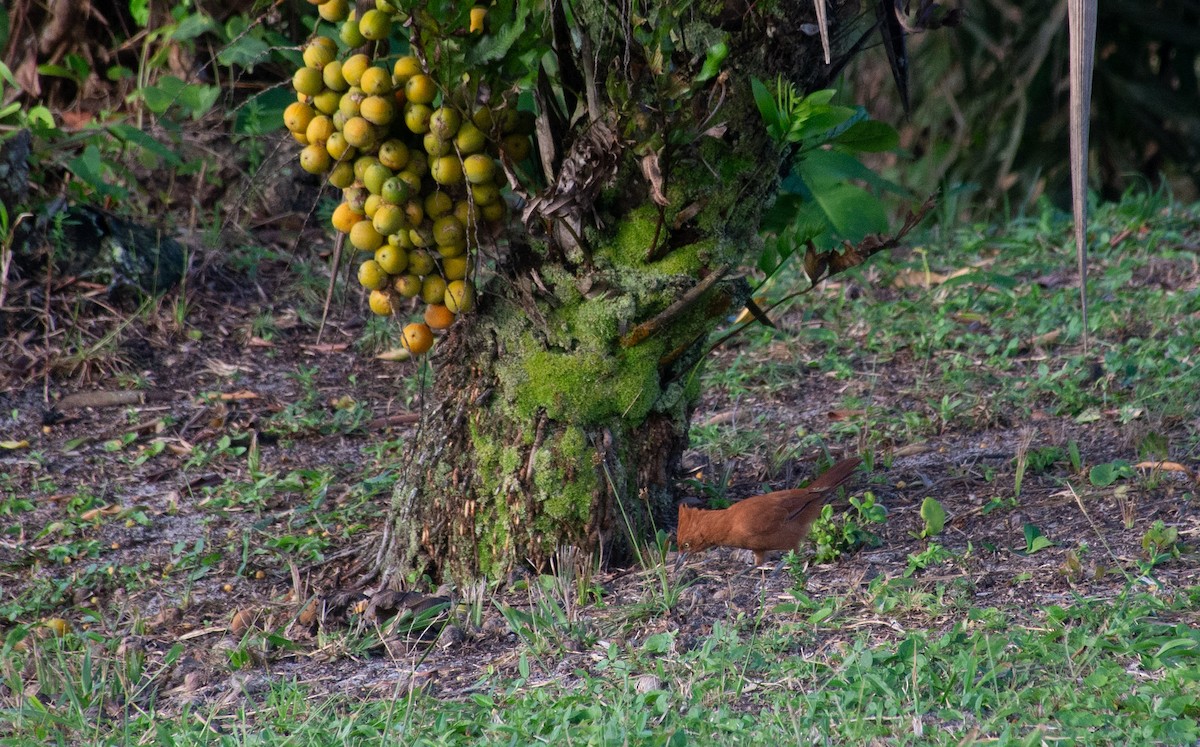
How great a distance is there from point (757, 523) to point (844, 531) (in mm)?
180

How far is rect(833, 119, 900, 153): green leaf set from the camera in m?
2.24

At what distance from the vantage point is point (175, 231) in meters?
4.43

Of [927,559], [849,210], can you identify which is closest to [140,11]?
[849,210]

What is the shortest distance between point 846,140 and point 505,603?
1.11 m

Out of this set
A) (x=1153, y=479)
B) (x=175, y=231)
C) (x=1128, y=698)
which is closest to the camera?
(x=1128, y=698)

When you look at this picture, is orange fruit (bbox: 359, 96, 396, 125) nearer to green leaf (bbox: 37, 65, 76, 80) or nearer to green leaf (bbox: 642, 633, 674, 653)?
green leaf (bbox: 642, 633, 674, 653)

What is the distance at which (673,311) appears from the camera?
87.9 inches

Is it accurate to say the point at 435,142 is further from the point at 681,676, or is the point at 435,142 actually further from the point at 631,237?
the point at 681,676

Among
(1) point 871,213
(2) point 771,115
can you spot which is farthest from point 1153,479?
(2) point 771,115

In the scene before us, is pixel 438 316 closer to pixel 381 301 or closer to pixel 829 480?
pixel 381 301

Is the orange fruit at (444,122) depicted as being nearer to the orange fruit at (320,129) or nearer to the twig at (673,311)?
the orange fruit at (320,129)

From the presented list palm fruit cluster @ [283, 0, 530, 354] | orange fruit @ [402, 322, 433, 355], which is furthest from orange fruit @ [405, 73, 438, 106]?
orange fruit @ [402, 322, 433, 355]

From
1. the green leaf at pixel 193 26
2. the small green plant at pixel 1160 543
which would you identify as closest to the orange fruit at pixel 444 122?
the small green plant at pixel 1160 543

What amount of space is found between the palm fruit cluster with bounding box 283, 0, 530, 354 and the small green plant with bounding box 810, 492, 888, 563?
A: 0.83 metres
